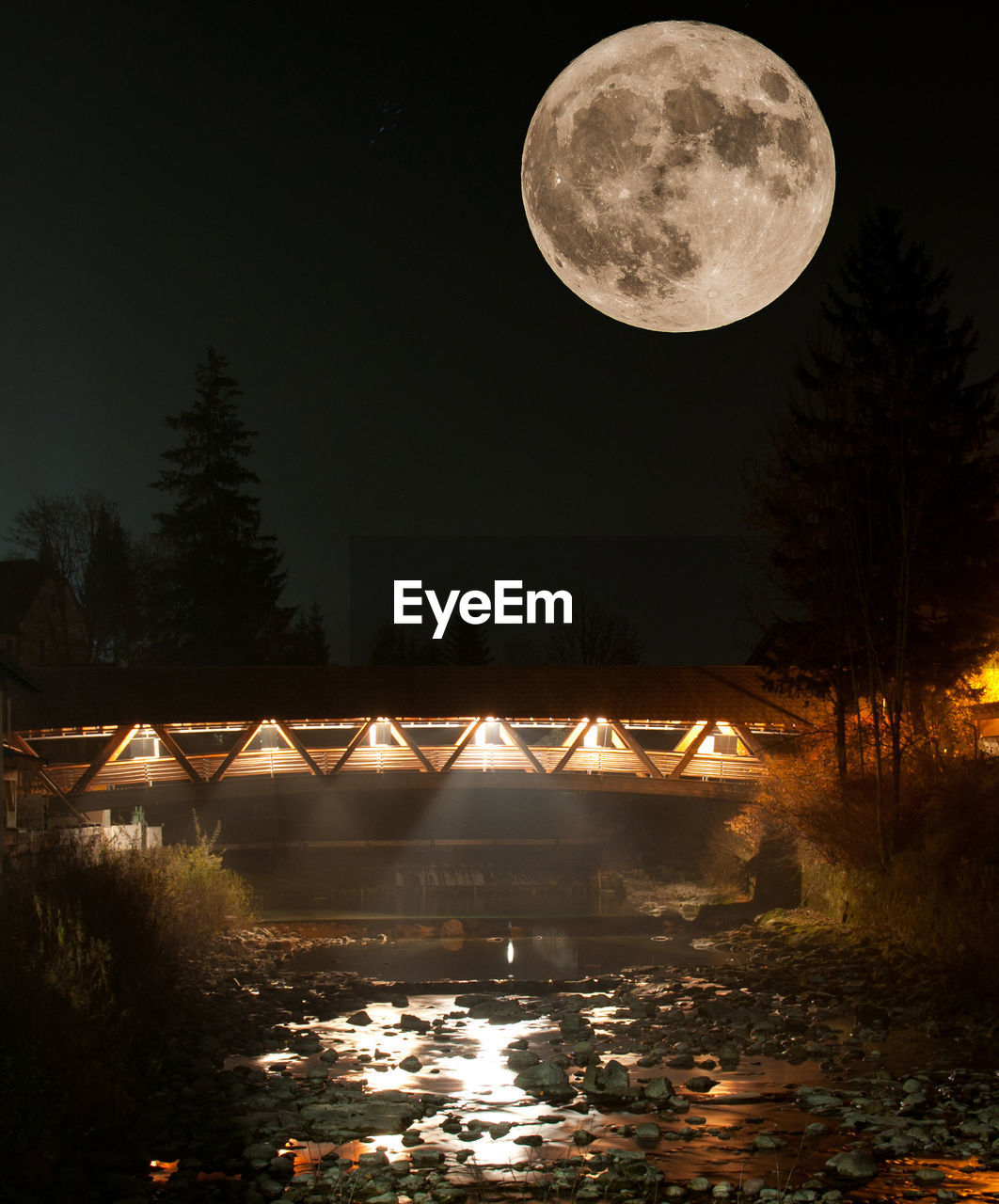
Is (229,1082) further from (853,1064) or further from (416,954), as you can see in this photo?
(416,954)

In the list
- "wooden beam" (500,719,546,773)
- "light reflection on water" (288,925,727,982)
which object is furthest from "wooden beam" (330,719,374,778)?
"light reflection on water" (288,925,727,982)

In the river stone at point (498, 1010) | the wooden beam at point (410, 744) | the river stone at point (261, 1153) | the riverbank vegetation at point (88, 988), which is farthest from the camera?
the wooden beam at point (410, 744)

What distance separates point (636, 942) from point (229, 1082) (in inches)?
422

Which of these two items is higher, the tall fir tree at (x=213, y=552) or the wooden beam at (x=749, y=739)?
the tall fir tree at (x=213, y=552)

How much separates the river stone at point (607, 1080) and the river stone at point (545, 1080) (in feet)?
0.63

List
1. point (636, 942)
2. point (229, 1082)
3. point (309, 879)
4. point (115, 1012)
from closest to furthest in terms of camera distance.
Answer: point (229, 1082), point (115, 1012), point (636, 942), point (309, 879)

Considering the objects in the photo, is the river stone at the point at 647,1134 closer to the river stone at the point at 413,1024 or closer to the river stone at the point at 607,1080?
the river stone at the point at 607,1080

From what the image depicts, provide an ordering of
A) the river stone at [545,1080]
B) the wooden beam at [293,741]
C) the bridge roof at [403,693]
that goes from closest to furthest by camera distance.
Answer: the river stone at [545,1080] < the bridge roof at [403,693] < the wooden beam at [293,741]

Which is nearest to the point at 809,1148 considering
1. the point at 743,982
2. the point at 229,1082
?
the point at 229,1082

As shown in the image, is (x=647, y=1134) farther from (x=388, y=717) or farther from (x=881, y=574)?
(x=388, y=717)

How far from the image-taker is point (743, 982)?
15789 mm

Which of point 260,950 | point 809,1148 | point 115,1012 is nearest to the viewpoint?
point 809,1148

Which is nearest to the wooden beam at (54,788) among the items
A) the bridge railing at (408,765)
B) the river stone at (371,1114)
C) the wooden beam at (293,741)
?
the bridge railing at (408,765)

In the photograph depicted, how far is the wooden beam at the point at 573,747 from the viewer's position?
935 inches
